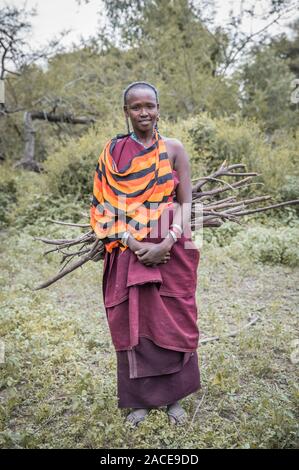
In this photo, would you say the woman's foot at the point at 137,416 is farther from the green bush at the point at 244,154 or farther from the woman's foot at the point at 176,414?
the green bush at the point at 244,154

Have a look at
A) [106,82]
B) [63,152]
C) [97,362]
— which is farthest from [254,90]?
[97,362]

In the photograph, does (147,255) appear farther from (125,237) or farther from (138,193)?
(138,193)

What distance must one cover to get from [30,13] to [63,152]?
340 cm

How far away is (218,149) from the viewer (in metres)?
9.17

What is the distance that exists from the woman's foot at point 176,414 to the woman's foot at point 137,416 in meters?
0.14

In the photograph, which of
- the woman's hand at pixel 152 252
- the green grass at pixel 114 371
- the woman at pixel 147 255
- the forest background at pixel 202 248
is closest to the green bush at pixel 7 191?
the forest background at pixel 202 248

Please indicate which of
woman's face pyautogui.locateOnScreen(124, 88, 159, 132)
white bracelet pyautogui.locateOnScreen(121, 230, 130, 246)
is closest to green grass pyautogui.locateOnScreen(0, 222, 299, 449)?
white bracelet pyautogui.locateOnScreen(121, 230, 130, 246)

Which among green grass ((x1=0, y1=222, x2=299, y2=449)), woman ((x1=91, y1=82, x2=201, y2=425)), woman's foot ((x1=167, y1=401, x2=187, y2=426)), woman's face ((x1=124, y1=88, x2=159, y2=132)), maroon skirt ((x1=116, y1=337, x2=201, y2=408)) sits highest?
woman's face ((x1=124, y1=88, x2=159, y2=132))

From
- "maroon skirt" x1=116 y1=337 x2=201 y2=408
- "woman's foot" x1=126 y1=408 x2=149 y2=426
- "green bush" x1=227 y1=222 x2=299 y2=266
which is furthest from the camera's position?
"green bush" x1=227 y1=222 x2=299 y2=266

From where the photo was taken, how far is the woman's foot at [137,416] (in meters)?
2.77

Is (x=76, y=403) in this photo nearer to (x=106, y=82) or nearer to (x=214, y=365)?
(x=214, y=365)

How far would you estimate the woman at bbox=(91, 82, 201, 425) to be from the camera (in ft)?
8.49

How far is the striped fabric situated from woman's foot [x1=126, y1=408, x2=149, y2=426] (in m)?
0.97

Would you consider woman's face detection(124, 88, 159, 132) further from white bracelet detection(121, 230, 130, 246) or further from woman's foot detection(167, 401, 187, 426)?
woman's foot detection(167, 401, 187, 426)
